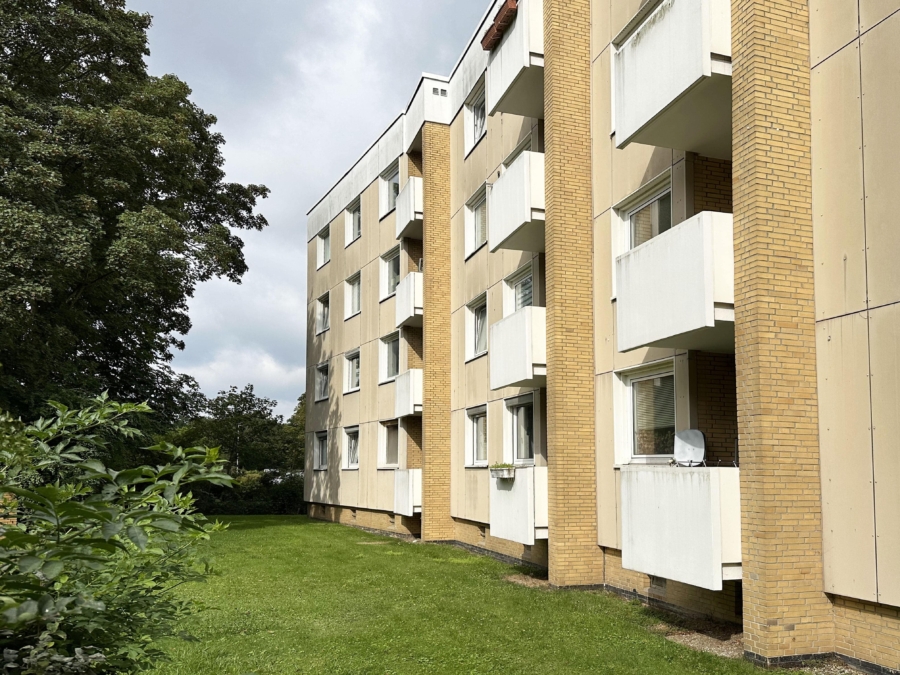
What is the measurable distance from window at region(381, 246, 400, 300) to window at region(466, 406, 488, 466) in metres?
7.43

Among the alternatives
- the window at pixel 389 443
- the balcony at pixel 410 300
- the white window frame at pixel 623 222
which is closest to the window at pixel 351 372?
the window at pixel 389 443

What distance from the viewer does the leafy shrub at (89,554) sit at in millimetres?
2311

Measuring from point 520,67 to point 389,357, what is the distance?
1287 centimetres

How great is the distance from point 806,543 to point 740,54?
5262 mm

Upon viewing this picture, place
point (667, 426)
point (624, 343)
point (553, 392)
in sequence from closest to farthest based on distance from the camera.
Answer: point (624, 343), point (667, 426), point (553, 392)

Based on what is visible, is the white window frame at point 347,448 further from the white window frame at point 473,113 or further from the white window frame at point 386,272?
the white window frame at point 473,113

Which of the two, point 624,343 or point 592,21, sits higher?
point 592,21

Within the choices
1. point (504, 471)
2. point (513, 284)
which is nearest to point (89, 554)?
point (504, 471)

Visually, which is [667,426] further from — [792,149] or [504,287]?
[504,287]

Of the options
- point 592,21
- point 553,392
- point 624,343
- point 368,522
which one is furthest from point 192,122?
point 624,343

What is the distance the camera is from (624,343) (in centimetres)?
1098

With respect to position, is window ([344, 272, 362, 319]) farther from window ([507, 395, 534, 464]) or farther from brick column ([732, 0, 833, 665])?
brick column ([732, 0, 833, 665])

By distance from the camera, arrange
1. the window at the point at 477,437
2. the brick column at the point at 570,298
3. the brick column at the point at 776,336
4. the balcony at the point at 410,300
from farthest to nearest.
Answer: the balcony at the point at 410,300, the window at the point at 477,437, the brick column at the point at 570,298, the brick column at the point at 776,336

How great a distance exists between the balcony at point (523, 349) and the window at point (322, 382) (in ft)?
57.1
